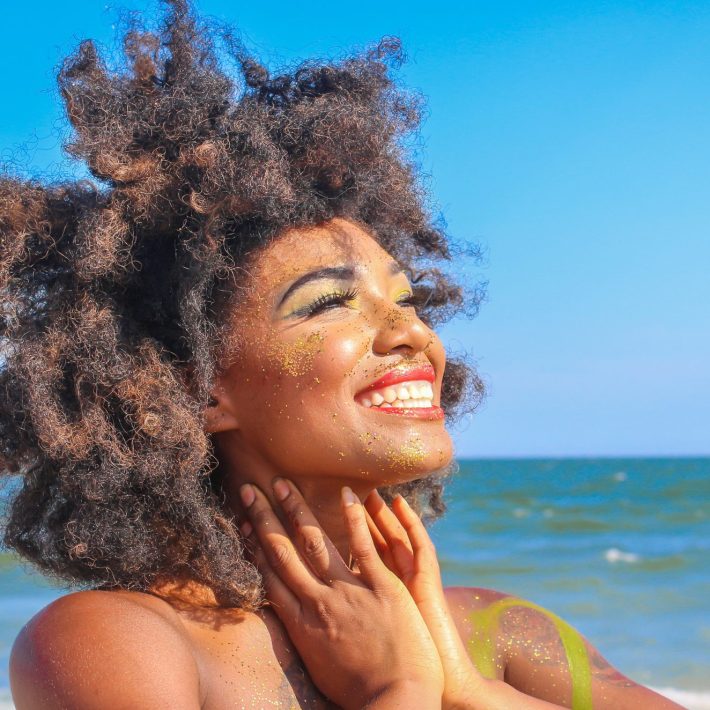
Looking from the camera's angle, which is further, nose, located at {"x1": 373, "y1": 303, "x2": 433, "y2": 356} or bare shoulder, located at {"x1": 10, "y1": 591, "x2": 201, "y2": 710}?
nose, located at {"x1": 373, "y1": 303, "x2": 433, "y2": 356}

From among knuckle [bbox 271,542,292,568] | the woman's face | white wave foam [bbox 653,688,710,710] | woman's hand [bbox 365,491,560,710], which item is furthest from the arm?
white wave foam [bbox 653,688,710,710]

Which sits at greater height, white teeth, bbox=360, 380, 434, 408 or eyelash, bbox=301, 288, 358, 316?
eyelash, bbox=301, 288, 358, 316

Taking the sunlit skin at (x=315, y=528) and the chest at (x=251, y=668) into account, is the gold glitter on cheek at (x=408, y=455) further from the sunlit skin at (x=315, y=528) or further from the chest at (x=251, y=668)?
the chest at (x=251, y=668)

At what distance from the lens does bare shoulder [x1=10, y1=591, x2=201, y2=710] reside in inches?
92.2

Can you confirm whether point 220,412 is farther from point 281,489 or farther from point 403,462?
point 403,462

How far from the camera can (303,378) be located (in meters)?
2.96

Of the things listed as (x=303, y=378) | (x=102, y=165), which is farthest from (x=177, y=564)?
(x=102, y=165)

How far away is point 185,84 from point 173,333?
82cm

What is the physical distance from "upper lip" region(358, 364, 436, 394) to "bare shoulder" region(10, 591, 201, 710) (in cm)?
94

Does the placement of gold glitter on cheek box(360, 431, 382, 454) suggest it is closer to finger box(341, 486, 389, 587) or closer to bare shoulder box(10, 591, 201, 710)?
finger box(341, 486, 389, 587)

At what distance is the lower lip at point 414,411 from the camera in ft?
9.82

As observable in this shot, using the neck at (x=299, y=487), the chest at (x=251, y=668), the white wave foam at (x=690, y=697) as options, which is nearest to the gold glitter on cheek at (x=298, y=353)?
the neck at (x=299, y=487)

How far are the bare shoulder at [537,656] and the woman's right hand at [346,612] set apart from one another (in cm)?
78

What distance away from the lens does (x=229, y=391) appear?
10.2 ft
